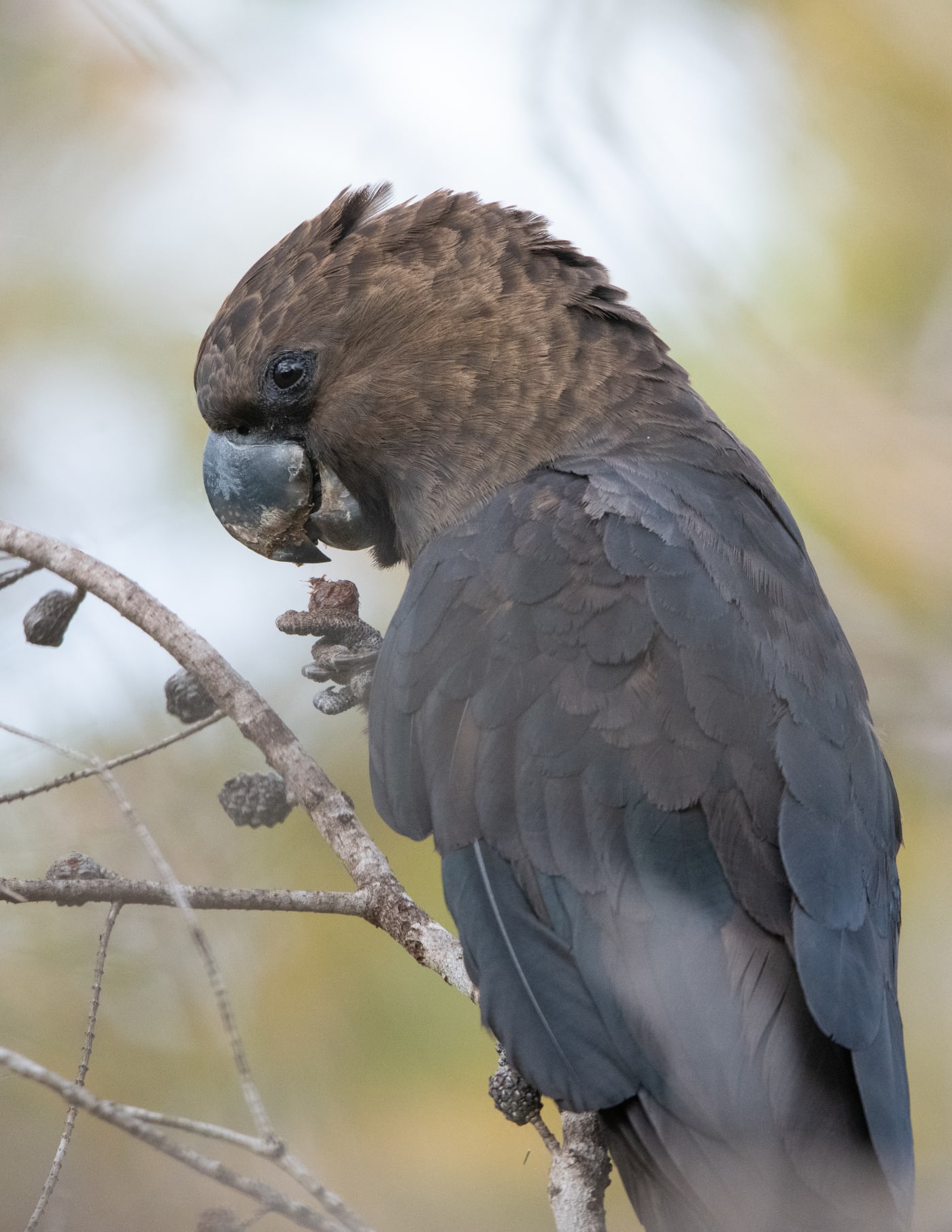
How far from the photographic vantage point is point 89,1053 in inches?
45.1

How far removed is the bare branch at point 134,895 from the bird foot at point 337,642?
450mm

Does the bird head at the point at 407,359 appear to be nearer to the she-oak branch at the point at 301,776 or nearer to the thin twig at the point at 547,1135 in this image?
the she-oak branch at the point at 301,776

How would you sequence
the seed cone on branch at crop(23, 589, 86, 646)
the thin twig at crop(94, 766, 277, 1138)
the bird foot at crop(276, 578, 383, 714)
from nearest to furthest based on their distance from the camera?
the thin twig at crop(94, 766, 277, 1138) < the seed cone on branch at crop(23, 589, 86, 646) < the bird foot at crop(276, 578, 383, 714)

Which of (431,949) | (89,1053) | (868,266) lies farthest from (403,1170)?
(868,266)

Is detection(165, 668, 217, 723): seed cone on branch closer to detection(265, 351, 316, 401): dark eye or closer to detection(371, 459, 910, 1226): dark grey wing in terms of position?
detection(371, 459, 910, 1226): dark grey wing

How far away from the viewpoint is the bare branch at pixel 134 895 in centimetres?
121

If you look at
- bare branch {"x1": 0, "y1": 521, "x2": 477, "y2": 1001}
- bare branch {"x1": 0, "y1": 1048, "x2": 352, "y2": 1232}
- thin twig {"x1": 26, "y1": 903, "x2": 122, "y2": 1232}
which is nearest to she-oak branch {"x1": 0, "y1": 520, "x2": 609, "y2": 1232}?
bare branch {"x1": 0, "y1": 521, "x2": 477, "y2": 1001}

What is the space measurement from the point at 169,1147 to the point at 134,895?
1.68ft

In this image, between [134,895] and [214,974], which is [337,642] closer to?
[134,895]

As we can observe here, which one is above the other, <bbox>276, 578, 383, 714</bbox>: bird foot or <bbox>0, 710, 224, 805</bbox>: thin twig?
<bbox>276, 578, 383, 714</bbox>: bird foot

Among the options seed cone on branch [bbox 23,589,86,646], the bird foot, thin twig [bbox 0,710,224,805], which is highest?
the bird foot

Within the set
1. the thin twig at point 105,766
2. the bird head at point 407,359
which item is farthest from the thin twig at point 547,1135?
the bird head at point 407,359

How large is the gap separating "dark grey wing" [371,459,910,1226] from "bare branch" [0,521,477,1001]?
2.5 inches

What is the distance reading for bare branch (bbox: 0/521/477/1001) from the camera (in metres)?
1.41
